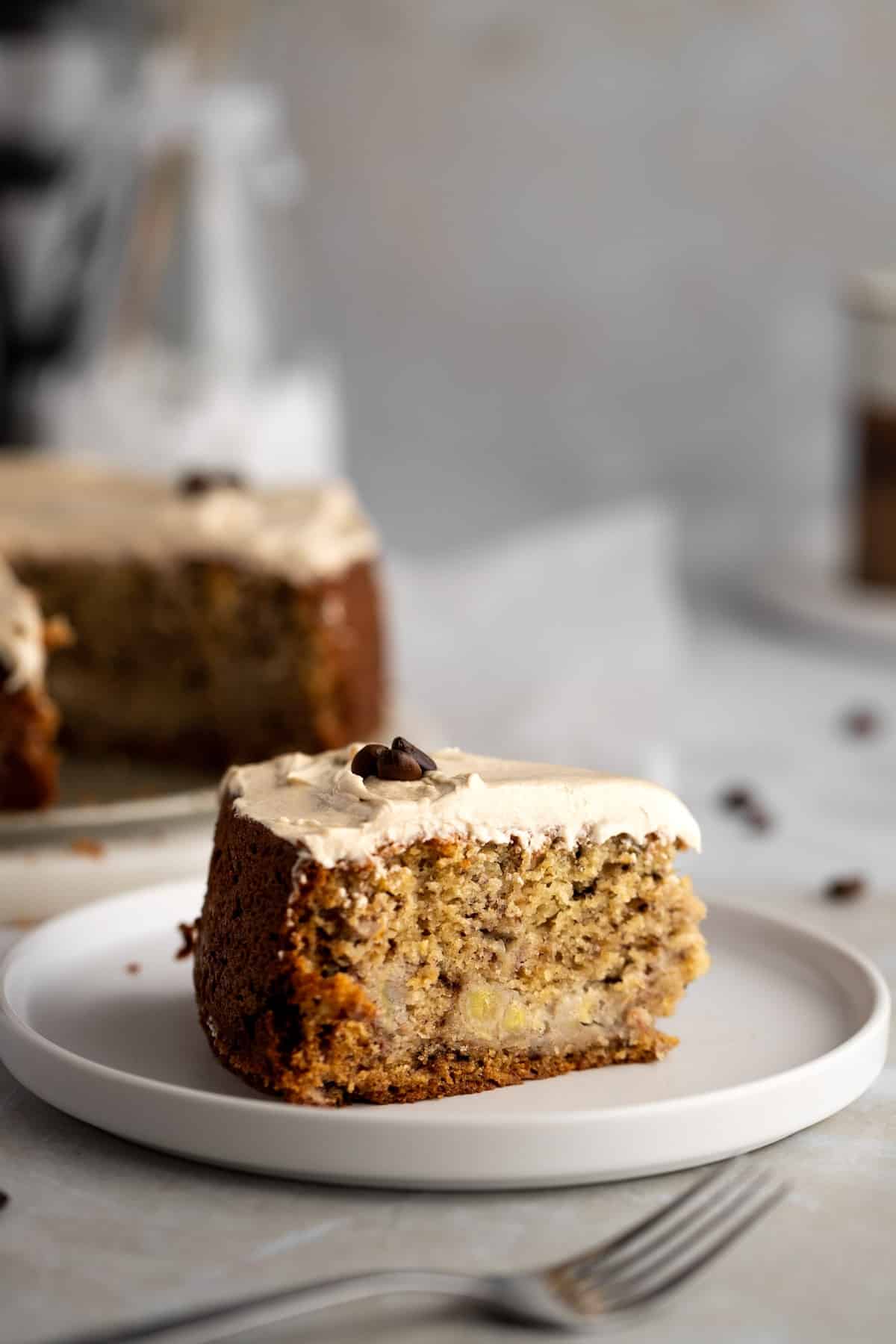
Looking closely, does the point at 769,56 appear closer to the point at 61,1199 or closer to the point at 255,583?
the point at 255,583

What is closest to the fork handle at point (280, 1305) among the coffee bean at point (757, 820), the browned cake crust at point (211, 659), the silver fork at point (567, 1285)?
the silver fork at point (567, 1285)

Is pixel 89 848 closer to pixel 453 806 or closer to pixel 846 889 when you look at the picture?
pixel 453 806

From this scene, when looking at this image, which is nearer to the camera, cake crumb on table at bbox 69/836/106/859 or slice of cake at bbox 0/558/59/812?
cake crumb on table at bbox 69/836/106/859

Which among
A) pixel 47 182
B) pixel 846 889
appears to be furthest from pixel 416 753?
pixel 47 182

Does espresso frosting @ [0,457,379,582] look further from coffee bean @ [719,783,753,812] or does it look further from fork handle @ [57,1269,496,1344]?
fork handle @ [57,1269,496,1344]

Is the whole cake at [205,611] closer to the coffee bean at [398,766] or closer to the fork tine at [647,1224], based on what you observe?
the coffee bean at [398,766]

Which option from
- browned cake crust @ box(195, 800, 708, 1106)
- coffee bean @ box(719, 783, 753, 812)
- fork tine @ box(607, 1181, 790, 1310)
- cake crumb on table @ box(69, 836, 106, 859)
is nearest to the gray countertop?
fork tine @ box(607, 1181, 790, 1310)
